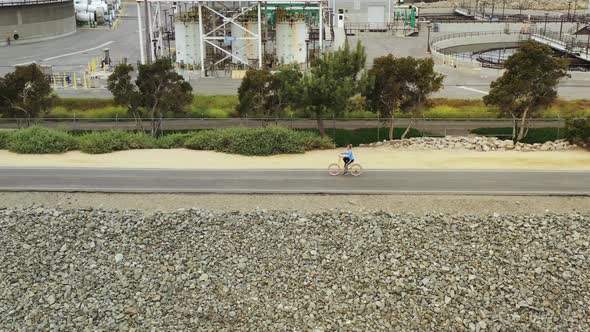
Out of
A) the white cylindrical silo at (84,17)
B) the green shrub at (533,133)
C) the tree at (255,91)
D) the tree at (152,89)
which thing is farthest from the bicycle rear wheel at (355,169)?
the white cylindrical silo at (84,17)

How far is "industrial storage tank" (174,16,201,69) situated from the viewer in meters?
55.2

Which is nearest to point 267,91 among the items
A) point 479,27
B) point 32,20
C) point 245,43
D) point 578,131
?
point 578,131

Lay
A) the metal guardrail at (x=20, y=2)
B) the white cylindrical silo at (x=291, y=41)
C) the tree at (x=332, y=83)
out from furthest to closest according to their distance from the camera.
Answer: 1. the metal guardrail at (x=20, y=2)
2. the white cylindrical silo at (x=291, y=41)
3. the tree at (x=332, y=83)

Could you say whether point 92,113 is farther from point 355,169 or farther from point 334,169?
point 355,169

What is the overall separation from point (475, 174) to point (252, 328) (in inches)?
507

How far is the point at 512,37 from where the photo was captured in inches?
3221

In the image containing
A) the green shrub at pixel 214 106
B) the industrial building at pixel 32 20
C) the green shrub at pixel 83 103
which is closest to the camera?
the green shrub at pixel 214 106

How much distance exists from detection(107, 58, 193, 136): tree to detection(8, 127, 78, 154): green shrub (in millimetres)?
5036

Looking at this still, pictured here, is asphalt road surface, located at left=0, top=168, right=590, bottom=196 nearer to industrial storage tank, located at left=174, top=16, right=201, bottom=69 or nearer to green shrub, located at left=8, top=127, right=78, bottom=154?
green shrub, located at left=8, top=127, right=78, bottom=154

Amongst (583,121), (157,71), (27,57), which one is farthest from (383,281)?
(27,57)

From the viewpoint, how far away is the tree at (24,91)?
3669 centimetres

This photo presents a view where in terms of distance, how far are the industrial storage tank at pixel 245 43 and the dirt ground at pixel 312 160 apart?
2492cm

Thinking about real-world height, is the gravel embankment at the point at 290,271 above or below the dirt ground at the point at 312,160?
below

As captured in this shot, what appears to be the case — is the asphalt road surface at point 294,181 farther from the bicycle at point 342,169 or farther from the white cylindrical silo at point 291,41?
the white cylindrical silo at point 291,41
